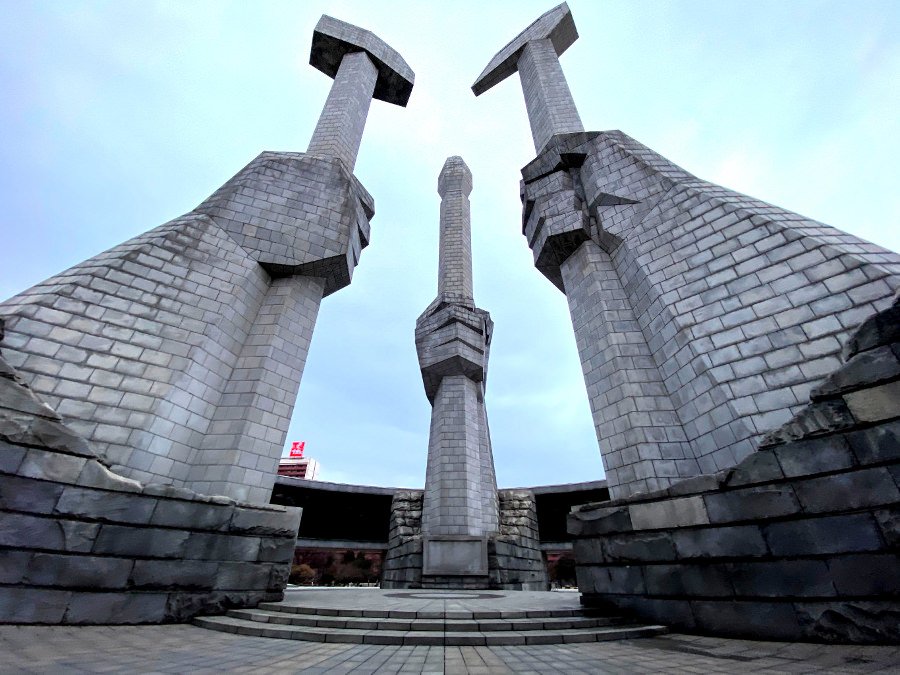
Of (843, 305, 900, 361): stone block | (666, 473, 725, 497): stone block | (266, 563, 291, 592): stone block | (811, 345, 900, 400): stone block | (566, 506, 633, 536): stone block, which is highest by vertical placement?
(843, 305, 900, 361): stone block

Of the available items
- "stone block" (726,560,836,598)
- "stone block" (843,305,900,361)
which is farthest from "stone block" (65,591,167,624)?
"stone block" (843,305,900,361)

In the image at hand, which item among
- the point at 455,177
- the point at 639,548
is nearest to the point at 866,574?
the point at 639,548

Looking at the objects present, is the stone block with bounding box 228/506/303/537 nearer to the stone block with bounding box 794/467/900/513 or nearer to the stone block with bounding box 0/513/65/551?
the stone block with bounding box 0/513/65/551

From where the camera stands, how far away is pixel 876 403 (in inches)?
158

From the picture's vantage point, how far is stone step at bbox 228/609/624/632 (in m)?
4.56

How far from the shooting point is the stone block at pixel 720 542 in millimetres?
4477

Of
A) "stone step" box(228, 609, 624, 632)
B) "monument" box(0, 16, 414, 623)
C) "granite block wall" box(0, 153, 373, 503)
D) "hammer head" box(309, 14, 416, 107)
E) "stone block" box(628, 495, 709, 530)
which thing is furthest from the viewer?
"hammer head" box(309, 14, 416, 107)

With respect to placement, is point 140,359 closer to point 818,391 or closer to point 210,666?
point 210,666

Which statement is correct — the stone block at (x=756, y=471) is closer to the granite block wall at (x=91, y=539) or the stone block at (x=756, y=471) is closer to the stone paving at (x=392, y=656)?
the stone paving at (x=392, y=656)

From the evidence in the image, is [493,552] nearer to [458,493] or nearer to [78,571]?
[458,493]

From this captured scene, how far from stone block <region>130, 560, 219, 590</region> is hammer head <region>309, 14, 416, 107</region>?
69.1 feet

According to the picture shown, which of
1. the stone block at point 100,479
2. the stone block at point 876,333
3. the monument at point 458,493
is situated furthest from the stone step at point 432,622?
the monument at point 458,493

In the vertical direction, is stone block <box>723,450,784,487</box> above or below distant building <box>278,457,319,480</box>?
below

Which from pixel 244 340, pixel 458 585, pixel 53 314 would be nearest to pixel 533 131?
pixel 244 340
